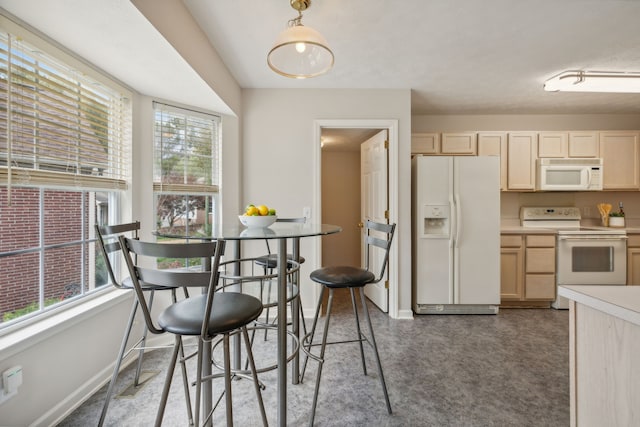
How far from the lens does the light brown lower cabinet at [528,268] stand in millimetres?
3453

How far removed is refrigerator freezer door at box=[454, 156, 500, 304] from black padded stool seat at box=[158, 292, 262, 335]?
2710 mm

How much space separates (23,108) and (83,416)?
1686mm

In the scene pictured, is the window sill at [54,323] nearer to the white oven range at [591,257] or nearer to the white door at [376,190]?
the white door at [376,190]

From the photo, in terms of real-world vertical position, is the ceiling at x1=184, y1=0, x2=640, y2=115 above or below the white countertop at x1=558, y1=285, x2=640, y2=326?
above

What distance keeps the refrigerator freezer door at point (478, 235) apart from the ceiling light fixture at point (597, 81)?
89 cm

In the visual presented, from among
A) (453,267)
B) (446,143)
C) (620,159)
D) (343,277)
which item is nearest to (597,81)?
(446,143)

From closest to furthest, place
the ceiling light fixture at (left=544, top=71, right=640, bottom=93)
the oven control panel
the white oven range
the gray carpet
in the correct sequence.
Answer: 1. the gray carpet
2. the ceiling light fixture at (left=544, top=71, right=640, bottom=93)
3. the white oven range
4. the oven control panel

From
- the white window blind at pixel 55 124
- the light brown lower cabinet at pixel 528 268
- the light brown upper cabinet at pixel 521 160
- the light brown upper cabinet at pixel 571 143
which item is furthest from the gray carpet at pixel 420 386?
the light brown upper cabinet at pixel 571 143

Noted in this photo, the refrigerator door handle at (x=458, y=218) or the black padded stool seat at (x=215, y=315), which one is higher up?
the refrigerator door handle at (x=458, y=218)

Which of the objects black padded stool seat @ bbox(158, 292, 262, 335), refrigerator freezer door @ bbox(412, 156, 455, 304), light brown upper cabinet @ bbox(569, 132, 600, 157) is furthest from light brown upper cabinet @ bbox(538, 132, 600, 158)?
black padded stool seat @ bbox(158, 292, 262, 335)

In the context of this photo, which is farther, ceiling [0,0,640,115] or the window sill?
ceiling [0,0,640,115]

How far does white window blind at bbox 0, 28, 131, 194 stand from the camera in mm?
1381

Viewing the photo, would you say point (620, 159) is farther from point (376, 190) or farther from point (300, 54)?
point (300, 54)

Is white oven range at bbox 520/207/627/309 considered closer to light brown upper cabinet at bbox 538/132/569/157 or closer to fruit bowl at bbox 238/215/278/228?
light brown upper cabinet at bbox 538/132/569/157
